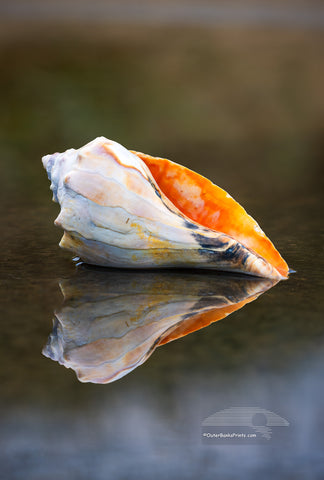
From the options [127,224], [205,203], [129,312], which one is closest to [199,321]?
[129,312]

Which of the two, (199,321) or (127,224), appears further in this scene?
(127,224)

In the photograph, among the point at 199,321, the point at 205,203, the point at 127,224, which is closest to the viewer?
the point at 199,321

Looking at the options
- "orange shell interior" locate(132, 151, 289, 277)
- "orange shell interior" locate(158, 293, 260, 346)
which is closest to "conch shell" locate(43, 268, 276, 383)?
"orange shell interior" locate(158, 293, 260, 346)

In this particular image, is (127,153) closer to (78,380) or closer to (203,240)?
(203,240)

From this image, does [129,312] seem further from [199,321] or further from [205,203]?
[205,203]

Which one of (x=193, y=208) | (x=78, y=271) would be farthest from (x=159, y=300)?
(x=193, y=208)

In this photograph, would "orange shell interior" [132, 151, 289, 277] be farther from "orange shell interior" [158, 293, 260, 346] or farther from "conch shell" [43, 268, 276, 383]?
"orange shell interior" [158, 293, 260, 346]
